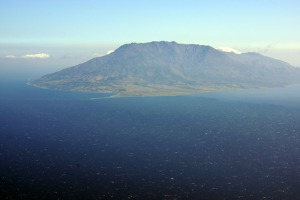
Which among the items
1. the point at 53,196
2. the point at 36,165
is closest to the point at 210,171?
the point at 53,196

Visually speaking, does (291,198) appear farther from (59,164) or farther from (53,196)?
(59,164)

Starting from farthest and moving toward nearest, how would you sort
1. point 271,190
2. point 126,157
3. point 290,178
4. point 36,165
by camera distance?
point 126,157 → point 36,165 → point 290,178 → point 271,190

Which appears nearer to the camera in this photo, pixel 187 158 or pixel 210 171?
pixel 210 171

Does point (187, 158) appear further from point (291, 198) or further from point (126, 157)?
point (291, 198)

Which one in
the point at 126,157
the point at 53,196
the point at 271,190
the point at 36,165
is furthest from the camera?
the point at 126,157

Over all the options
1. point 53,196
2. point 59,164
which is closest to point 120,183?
point 53,196

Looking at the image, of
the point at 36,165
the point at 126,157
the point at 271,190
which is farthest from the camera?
the point at 126,157

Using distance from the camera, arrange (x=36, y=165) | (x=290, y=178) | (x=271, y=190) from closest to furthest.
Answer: (x=271, y=190)
(x=290, y=178)
(x=36, y=165)

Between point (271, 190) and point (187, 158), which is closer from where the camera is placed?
point (271, 190)
